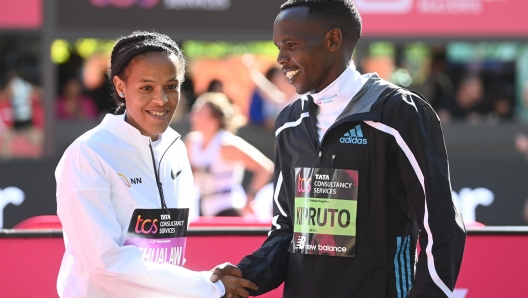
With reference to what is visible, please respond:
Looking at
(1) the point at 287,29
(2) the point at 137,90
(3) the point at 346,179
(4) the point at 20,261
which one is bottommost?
(4) the point at 20,261

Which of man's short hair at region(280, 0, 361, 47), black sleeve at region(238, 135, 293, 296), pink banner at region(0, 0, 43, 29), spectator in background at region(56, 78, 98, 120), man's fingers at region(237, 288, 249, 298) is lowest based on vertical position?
man's fingers at region(237, 288, 249, 298)

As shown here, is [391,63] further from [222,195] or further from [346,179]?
[346,179]

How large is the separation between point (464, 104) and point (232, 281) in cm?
844

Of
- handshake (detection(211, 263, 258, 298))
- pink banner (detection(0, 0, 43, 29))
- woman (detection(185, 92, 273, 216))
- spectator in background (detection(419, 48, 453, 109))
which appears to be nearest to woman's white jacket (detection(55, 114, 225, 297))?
handshake (detection(211, 263, 258, 298))

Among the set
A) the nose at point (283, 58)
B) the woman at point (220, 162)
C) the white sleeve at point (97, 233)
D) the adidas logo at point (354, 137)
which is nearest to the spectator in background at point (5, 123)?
the woman at point (220, 162)

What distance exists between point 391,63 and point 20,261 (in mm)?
8717

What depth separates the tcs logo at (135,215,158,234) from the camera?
2975mm

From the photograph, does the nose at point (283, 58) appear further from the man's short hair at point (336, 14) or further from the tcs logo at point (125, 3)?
the tcs logo at point (125, 3)

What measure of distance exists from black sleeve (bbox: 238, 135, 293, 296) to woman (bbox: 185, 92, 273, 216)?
4411 millimetres

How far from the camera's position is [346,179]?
295 centimetres

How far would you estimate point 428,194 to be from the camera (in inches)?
108

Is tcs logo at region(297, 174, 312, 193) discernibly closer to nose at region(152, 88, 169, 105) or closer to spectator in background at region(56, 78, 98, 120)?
nose at region(152, 88, 169, 105)

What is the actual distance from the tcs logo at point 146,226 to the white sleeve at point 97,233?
0.28 ft

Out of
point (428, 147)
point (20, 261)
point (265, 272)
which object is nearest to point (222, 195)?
point (20, 261)
